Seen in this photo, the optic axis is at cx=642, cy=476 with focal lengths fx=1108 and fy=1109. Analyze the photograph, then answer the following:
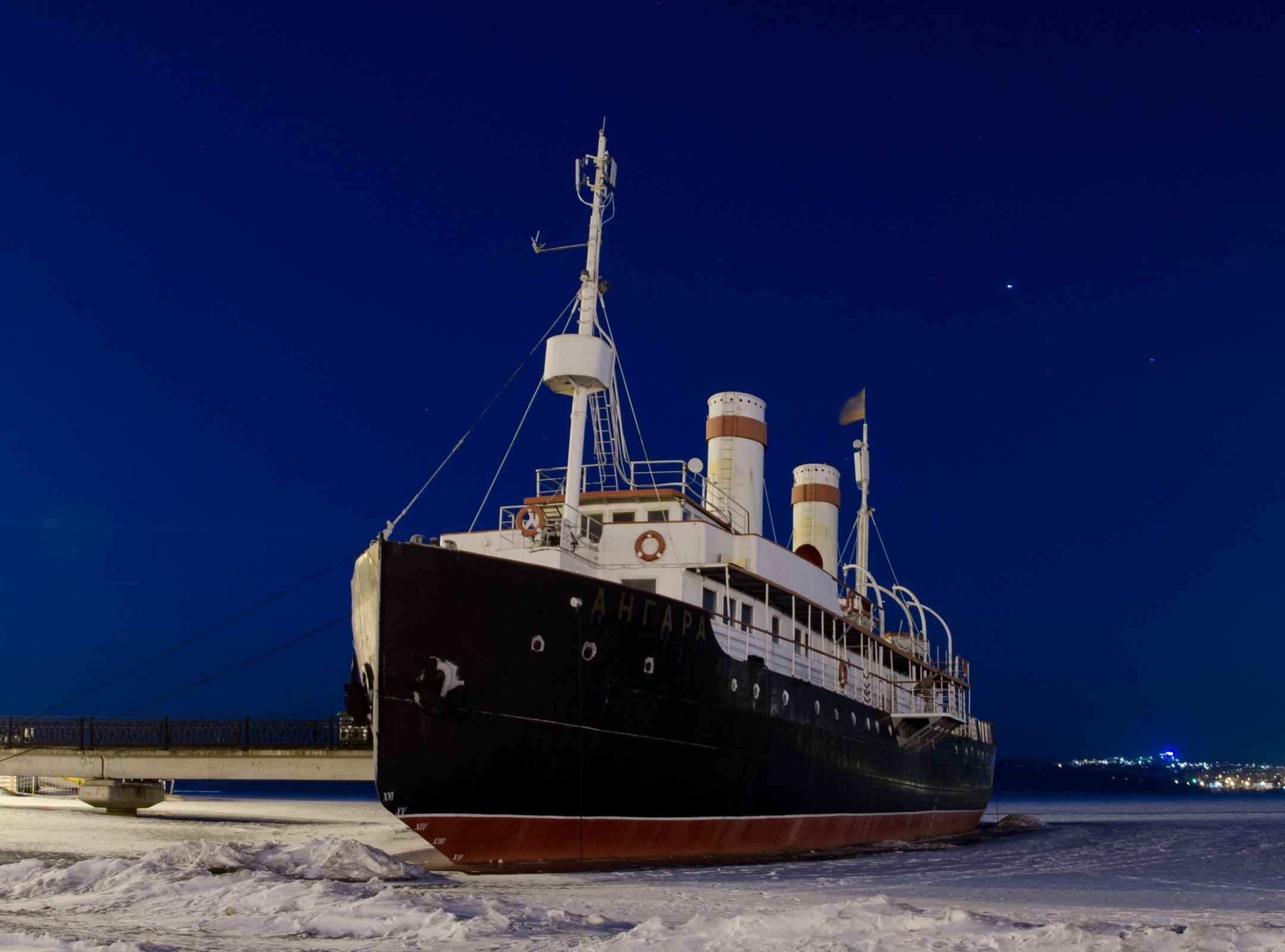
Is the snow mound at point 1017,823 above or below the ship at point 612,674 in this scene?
below

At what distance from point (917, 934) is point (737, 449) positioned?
59.9 ft

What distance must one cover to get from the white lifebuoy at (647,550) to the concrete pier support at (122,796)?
21.1m

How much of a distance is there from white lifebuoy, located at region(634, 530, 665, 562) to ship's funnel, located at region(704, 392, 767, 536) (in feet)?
17.2

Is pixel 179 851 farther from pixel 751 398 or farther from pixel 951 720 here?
pixel 951 720

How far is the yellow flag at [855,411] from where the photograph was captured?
40.3 m

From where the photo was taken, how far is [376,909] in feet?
34.0

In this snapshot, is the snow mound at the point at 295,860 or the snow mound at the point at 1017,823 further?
the snow mound at the point at 1017,823

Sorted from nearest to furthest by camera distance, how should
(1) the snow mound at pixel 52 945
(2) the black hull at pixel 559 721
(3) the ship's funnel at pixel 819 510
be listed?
(1) the snow mound at pixel 52 945 → (2) the black hull at pixel 559 721 → (3) the ship's funnel at pixel 819 510

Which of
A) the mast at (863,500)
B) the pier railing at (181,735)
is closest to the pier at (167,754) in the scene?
the pier railing at (181,735)

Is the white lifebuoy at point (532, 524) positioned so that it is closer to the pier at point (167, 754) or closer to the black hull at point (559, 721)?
Result: the black hull at point (559, 721)

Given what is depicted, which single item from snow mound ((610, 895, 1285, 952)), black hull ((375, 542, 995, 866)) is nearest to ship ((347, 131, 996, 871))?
Answer: black hull ((375, 542, 995, 866))

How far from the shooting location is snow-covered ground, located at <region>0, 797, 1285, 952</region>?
919cm

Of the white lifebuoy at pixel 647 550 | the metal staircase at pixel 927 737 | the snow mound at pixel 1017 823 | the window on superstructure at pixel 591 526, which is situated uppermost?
the window on superstructure at pixel 591 526

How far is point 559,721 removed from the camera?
17062mm
